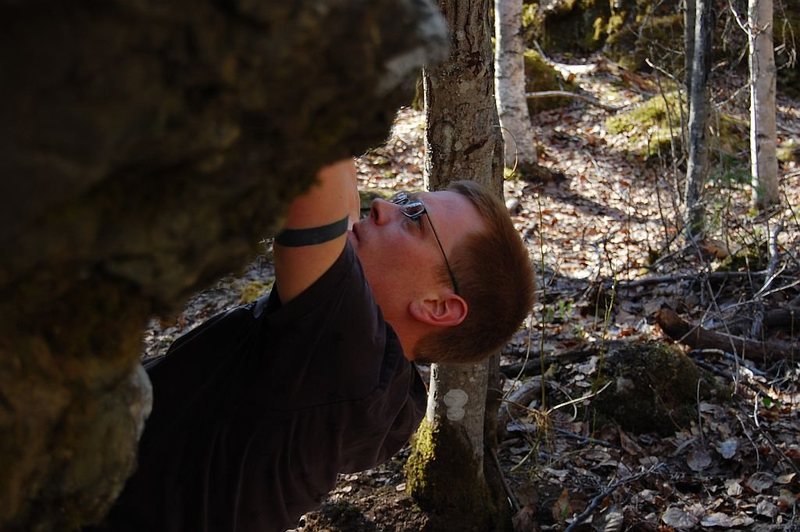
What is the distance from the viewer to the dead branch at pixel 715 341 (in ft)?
18.1

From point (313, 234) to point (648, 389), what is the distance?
3.76m

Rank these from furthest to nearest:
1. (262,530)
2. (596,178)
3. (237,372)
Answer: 1. (596,178)
2. (262,530)
3. (237,372)

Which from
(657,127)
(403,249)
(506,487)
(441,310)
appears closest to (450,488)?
(506,487)

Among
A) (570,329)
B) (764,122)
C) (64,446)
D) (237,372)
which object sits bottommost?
(570,329)

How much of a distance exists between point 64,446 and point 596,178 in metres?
9.67

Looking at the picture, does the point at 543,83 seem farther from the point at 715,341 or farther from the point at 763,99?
the point at 715,341

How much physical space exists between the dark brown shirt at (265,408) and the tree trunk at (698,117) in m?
6.55

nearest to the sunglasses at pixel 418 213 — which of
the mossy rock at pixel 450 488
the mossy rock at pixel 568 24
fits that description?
the mossy rock at pixel 450 488

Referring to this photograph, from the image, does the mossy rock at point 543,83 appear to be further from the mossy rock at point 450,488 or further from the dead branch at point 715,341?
the mossy rock at point 450,488

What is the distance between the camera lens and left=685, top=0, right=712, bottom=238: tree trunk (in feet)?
25.8

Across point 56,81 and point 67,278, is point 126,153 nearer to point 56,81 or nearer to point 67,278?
point 56,81

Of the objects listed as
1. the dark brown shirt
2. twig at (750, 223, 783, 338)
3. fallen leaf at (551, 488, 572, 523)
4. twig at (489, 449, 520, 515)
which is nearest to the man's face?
the dark brown shirt

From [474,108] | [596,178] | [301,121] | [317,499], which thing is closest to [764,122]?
[596,178]

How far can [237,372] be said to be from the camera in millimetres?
1929
